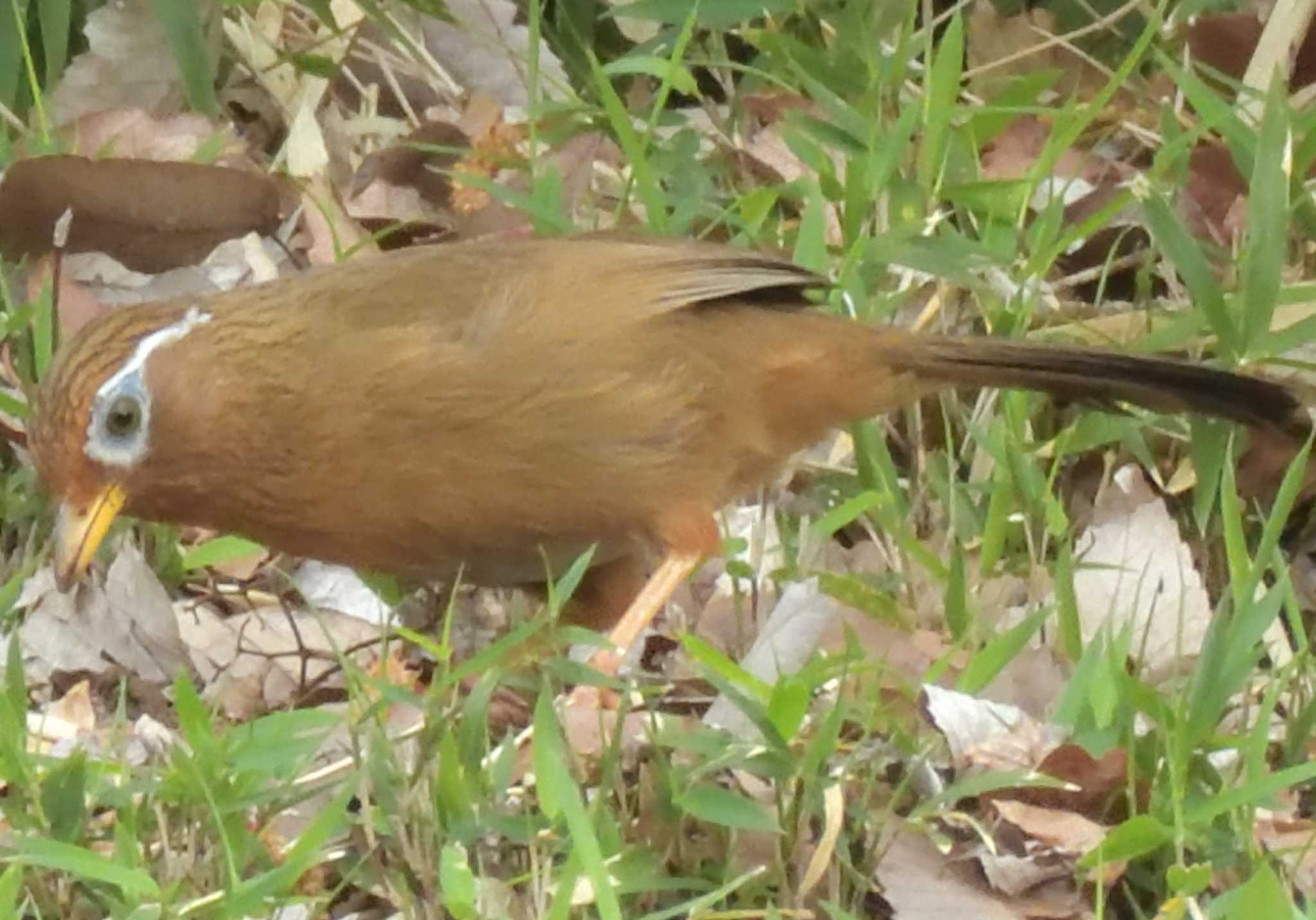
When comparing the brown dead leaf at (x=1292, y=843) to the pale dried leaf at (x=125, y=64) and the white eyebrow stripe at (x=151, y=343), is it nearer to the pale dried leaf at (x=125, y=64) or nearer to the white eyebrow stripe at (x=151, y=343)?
the white eyebrow stripe at (x=151, y=343)

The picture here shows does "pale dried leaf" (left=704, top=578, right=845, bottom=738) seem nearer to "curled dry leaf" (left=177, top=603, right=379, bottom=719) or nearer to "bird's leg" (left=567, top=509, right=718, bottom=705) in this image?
"bird's leg" (left=567, top=509, right=718, bottom=705)

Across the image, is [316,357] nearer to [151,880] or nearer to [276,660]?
[276,660]

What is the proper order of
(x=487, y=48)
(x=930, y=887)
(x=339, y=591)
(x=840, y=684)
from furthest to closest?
(x=487, y=48) → (x=339, y=591) → (x=840, y=684) → (x=930, y=887)

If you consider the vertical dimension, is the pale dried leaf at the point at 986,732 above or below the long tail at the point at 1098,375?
below

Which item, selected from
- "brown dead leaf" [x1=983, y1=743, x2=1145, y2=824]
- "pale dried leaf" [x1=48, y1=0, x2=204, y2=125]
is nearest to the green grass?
"brown dead leaf" [x1=983, y1=743, x2=1145, y2=824]

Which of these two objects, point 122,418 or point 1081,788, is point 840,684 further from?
point 122,418

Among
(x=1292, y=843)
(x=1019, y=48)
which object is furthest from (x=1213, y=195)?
(x=1292, y=843)

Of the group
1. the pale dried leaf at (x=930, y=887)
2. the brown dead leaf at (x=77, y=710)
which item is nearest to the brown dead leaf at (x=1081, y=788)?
the pale dried leaf at (x=930, y=887)

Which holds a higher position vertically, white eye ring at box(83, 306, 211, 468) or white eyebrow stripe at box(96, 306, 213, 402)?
white eyebrow stripe at box(96, 306, 213, 402)
